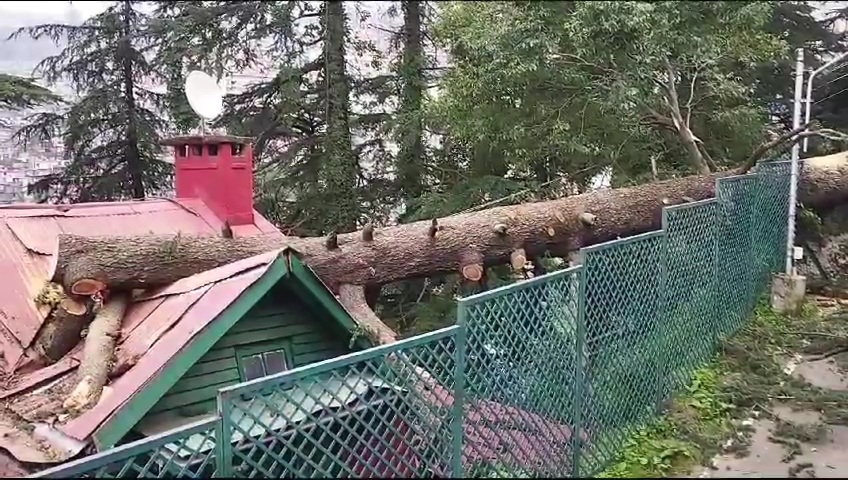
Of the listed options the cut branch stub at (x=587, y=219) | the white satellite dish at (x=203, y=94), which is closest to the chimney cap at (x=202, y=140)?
the white satellite dish at (x=203, y=94)

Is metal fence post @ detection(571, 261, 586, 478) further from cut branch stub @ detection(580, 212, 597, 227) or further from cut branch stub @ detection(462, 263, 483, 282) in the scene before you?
cut branch stub @ detection(580, 212, 597, 227)

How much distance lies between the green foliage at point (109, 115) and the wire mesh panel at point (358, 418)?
935cm

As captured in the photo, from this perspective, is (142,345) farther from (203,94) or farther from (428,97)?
(428,97)

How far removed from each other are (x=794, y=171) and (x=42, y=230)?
20.4 feet

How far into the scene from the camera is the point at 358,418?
2.63 meters

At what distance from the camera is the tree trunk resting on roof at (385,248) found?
14.8 ft

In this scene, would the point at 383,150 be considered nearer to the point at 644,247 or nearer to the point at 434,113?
the point at 434,113

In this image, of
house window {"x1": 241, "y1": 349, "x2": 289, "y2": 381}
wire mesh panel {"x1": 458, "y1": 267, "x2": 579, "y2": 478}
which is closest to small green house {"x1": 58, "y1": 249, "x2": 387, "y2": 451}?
house window {"x1": 241, "y1": 349, "x2": 289, "y2": 381}

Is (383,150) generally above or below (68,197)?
above

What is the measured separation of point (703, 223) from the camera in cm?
500

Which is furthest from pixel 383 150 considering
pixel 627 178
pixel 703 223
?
pixel 703 223

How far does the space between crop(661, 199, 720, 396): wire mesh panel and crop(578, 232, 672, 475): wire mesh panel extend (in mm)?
116

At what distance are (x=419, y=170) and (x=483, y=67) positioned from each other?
3600mm

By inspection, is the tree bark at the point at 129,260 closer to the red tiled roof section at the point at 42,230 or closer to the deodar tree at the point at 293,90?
the red tiled roof section at the point at 42,230
